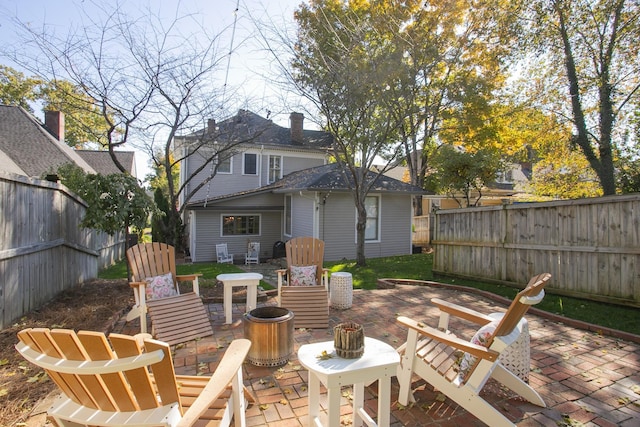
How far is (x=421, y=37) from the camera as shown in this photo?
30.2 ft

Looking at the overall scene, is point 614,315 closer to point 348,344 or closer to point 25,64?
point 348,344

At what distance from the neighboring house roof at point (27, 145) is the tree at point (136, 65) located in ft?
18.6

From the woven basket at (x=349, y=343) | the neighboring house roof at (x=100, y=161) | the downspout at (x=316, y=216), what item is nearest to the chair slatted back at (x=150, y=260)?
the woven basket at (x=349, y=343)

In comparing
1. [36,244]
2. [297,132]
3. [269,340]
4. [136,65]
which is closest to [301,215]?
[297,132]

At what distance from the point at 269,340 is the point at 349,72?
23.1 feet

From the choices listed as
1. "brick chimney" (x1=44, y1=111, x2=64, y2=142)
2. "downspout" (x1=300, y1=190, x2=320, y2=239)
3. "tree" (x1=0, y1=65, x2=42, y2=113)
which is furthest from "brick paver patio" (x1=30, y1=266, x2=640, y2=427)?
"tree" (x1=0, y1=65, x2=42, y2=113)

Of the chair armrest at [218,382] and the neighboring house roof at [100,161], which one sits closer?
the chair armrest at [218,382]

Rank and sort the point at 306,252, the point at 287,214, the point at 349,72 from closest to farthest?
the point at 306,252
the point at 349,72
the point at 287,214

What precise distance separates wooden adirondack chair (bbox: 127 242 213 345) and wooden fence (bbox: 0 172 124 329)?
1.43m

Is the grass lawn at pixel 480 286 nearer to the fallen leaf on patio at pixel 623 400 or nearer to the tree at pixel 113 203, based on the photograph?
the tree at pixel 113 203

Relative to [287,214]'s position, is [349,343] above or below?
below

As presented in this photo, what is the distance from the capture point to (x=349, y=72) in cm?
852

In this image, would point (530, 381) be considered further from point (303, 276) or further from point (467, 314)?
point (303, 276)

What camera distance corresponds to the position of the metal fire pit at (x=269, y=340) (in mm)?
3455
